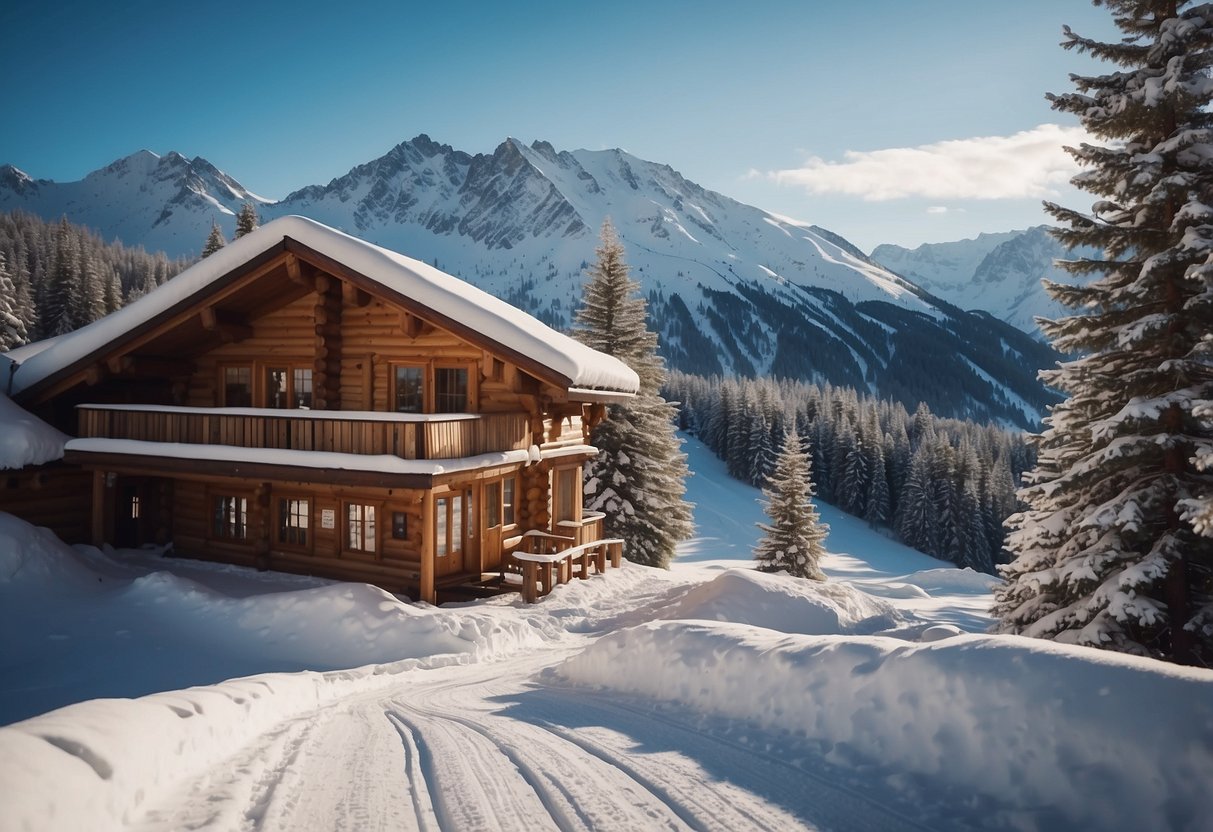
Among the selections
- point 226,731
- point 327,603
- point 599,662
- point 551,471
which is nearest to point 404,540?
point 327,603

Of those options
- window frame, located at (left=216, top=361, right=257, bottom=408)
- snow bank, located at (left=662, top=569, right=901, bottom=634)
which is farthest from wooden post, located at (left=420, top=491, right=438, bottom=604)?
window frame, located at (left=216, top=361, right=257, bottom=408)

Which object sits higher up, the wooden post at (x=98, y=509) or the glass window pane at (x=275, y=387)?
the glass window pane at (x=275, y=387)

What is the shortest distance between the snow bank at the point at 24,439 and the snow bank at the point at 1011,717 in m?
17.4

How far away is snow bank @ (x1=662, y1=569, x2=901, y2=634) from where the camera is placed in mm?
12734

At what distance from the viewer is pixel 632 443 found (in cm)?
2553

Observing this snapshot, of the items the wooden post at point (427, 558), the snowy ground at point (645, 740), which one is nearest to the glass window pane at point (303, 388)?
the wooden post at point (427, 558)

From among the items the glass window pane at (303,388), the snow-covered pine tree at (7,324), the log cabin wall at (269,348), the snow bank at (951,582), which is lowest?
the snow bank at (951,582)

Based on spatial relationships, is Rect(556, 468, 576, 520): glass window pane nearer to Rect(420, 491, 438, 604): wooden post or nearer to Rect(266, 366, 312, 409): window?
Rect(420, 491, 438, 604): wooden post

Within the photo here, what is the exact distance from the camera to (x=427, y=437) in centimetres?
1316

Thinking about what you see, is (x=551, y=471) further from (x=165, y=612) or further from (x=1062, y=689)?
(x=1062, y=689)

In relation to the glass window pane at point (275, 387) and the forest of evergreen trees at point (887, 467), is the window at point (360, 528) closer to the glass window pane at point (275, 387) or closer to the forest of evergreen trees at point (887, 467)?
the glass window pane at point (275, 387)

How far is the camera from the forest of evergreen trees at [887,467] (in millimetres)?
65812

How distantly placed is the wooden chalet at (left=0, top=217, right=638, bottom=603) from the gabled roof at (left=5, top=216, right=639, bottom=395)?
45 millimetres


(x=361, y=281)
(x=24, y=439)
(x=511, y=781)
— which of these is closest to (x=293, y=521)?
(x=361, y=281)
